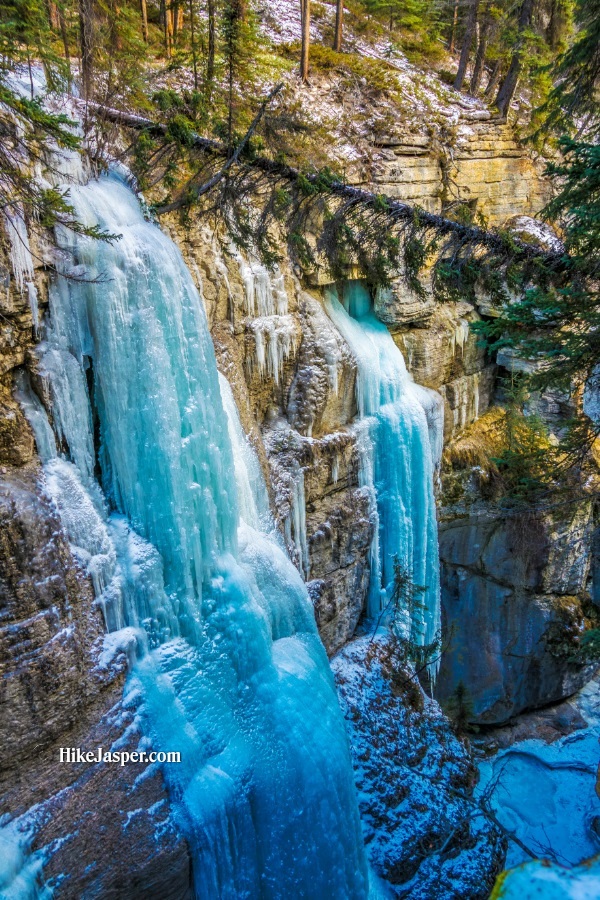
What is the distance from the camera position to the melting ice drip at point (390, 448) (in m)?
10.8

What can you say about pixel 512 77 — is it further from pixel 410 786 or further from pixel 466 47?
pixel 410 786

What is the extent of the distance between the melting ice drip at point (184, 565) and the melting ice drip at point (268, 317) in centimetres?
195

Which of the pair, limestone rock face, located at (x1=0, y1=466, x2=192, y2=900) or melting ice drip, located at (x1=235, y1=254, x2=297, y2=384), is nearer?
limestone rock face, located at (x1=0, y1=466, x2=192, y2=900)

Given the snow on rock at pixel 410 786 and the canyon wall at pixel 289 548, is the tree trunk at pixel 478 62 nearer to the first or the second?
the canyon wall at pixel 289 548

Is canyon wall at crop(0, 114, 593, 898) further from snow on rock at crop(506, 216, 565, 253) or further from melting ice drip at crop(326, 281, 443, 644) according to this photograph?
snow on rock at crop(506, 216, 565, 253)

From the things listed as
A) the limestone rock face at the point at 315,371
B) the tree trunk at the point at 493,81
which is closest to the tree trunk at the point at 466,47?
the tree trunk at the point at 493,81

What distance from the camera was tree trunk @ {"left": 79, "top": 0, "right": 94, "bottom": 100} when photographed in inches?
264

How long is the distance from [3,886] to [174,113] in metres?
8.21

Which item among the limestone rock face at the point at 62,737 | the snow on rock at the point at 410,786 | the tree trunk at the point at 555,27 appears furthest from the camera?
the tree trunk at the point at 555,27

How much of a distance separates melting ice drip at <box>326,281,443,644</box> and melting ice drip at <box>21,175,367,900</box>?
4.00 m

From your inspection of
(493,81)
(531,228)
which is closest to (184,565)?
(531,228)

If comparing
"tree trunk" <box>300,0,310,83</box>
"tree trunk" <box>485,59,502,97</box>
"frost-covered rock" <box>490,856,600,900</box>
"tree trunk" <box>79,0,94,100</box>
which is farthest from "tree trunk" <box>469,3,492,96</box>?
"frost-covered rock" <box>490,856,600,900</box>

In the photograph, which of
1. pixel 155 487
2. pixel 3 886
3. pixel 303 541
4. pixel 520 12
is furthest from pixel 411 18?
pixel 3 886

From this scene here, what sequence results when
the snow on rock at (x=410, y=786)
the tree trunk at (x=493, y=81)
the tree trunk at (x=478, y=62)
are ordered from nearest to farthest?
1. the snow on rock at (x=410, y=786)
2. the tree trunk at (x=478, y=62)
3. the tree trunk at (x=493, y=81)
